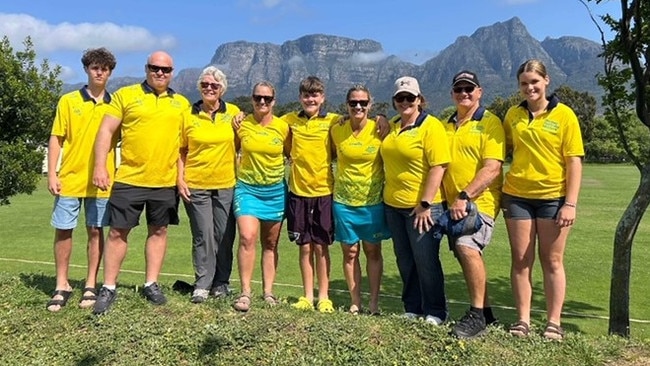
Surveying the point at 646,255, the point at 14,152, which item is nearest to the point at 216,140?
the point at 14,152

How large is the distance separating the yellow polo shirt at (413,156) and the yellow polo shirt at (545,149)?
59 cm

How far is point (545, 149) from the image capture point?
4527mm

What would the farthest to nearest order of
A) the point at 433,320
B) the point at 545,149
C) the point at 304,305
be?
the point at 304,305 → the point at 433,320 → the point at 545,149

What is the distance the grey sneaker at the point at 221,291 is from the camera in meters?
5.97

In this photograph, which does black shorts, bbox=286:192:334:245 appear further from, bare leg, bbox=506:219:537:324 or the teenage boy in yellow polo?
the teenage boy in yellow polo

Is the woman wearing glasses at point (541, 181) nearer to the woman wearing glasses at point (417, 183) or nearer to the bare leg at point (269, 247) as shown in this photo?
the woman wearing glasses at point (417, 183)

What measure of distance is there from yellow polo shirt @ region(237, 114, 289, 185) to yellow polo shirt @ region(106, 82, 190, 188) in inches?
27.6

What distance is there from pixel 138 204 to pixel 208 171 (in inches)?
28.3

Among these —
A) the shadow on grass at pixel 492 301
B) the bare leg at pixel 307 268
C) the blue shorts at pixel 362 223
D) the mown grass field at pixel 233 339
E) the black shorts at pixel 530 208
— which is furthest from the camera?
the shadow on grass at pixel 492 301

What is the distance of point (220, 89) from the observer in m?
5.66

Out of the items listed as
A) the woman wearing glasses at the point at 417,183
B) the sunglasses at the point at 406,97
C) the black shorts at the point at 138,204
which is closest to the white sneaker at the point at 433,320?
the woman wearing glasses at the point at 417,183

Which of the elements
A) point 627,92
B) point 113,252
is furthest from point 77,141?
point 627,92

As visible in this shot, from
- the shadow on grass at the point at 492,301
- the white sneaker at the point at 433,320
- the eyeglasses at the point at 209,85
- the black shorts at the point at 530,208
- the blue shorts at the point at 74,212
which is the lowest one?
the shadow on grass at the point at 492,301

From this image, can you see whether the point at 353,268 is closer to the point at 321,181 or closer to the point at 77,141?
the point at 321,181
